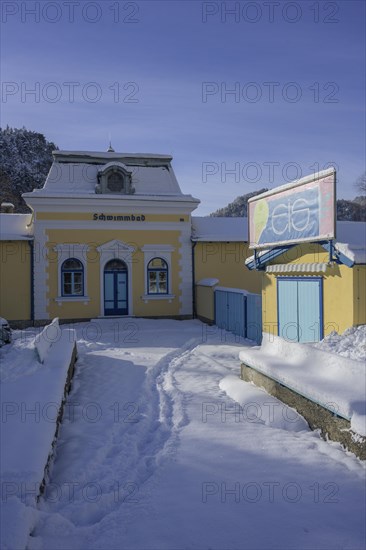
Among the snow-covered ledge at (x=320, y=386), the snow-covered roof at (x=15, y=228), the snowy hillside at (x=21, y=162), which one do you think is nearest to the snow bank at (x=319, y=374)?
the snow-covered ledge at (x=320, y=386)

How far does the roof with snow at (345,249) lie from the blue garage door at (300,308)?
2.15 ft

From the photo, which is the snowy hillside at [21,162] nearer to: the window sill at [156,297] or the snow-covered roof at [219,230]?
the snow-covered roof at [219,230]

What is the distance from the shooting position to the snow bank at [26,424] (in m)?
3.41

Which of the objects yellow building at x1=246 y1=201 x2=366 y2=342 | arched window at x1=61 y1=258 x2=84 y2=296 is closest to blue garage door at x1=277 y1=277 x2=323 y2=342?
yellow building at x1=246 y1=201 x2=366 y2=342

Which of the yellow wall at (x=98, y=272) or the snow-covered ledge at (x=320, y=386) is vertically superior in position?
the yellow wall at (x=98, y=272)

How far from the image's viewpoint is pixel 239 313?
13461mm

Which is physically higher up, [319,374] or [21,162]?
[21,162]

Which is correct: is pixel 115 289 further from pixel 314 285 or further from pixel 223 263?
pixel 314 285

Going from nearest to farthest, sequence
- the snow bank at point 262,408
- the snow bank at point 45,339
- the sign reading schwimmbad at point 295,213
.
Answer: the snow bank at point 262,408
the sign reading schwimmbad at point 295,213
the snow bank at point 45,339

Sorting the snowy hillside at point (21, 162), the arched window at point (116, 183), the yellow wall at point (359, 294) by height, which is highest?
the snowy hillside at point (21, 162)

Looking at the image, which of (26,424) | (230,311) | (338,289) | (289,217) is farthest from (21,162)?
(26,424)

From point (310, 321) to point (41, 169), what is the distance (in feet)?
157

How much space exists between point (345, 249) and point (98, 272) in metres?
10.7

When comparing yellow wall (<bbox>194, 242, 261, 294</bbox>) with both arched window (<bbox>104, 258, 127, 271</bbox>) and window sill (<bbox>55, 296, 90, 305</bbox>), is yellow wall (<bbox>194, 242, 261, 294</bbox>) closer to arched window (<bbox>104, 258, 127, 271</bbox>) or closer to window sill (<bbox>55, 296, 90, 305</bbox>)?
arched window (<bbox>104, 258, 127, 271</bbox>)
